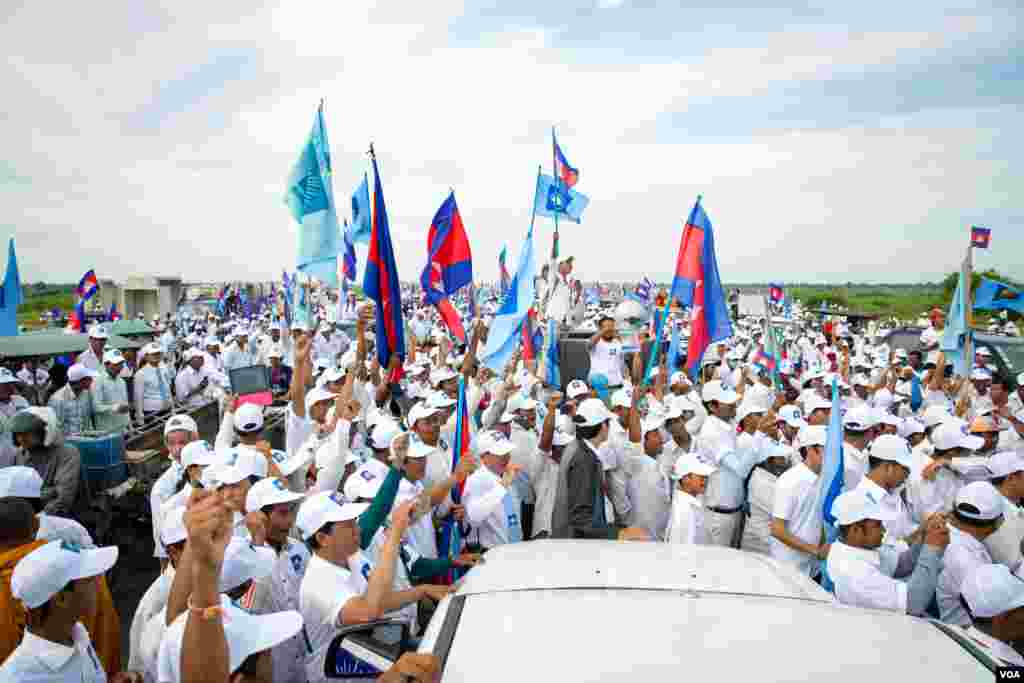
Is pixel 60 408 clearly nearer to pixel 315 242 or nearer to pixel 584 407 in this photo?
pixel 315 242

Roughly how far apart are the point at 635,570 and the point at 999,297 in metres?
11.2

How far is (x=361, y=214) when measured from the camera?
9281 millimetres

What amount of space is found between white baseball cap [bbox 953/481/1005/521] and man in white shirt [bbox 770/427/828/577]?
87 centimetres

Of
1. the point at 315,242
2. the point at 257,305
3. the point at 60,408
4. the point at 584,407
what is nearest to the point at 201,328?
the point at 257,305

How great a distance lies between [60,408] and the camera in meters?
8.36

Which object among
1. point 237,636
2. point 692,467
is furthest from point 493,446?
point 237,636

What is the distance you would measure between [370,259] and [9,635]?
12.1 feet

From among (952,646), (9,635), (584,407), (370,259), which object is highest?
(370,259)

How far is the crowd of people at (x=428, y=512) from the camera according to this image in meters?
2.48

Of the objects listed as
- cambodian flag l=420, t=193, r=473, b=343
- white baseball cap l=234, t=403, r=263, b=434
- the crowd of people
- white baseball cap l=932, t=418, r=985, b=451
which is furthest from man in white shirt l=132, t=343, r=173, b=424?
white baseball cap l=932, t=418, r=985, b=451

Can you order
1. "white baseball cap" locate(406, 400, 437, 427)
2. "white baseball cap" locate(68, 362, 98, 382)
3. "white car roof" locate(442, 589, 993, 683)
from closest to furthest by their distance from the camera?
1. "white car roof" locate(442, 589, 993, 683)
2. "white baseball cap" locate(406, 400, 437, 427)
3. "white baseball cap" locate(68, 362, 98, 382)

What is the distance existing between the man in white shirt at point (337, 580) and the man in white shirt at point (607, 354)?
691 cm

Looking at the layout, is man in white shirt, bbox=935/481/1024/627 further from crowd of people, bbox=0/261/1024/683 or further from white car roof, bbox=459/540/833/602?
white car roof, bbox=459/540/833/602

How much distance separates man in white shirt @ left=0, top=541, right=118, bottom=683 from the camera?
2.41 meters
